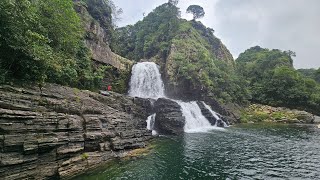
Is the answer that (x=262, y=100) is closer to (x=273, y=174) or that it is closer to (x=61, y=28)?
(x=273, y=174)

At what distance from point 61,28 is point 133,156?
1695 cm

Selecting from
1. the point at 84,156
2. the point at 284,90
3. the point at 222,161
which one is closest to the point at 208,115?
the point at 222,161

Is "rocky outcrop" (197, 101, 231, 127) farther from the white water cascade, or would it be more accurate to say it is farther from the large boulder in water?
the large boulder in water

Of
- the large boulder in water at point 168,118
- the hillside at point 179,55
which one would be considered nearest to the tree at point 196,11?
the hillside at point 179,55

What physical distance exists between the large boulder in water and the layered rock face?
10507 mm

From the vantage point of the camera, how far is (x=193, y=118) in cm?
4469

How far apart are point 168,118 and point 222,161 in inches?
612

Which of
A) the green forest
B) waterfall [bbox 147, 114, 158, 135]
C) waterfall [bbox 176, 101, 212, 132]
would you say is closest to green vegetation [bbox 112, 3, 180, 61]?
the green forest

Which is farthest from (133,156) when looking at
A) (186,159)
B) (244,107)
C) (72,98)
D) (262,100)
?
(262,100)

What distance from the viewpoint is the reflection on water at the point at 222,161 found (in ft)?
62.5

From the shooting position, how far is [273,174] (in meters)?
19.2

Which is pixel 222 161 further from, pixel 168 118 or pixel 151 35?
pixel 151 35

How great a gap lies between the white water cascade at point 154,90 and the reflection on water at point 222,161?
11.4 meters

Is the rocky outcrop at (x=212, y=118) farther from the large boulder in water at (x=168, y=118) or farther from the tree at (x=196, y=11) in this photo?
the tree at (x=196, y=11)
